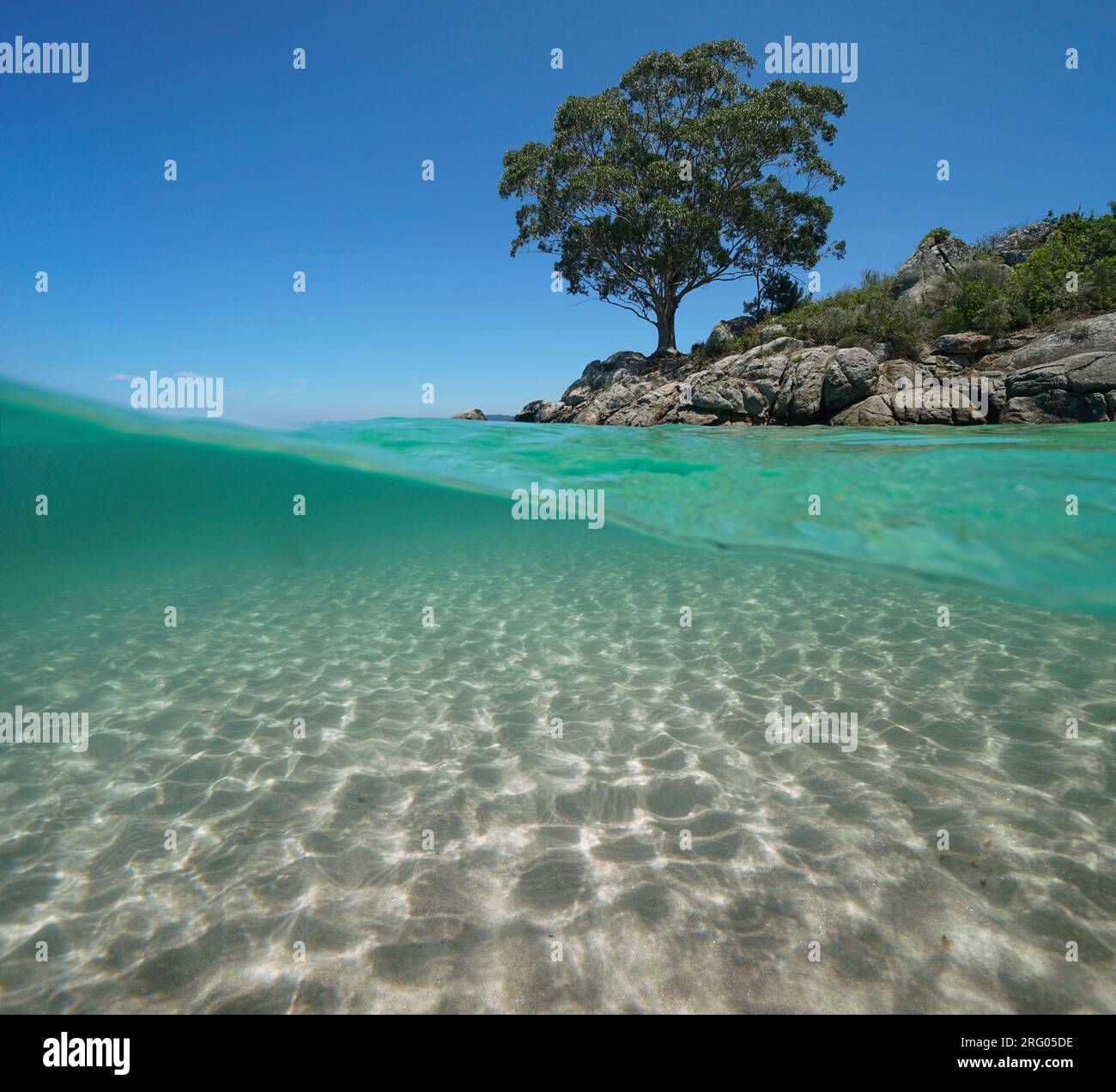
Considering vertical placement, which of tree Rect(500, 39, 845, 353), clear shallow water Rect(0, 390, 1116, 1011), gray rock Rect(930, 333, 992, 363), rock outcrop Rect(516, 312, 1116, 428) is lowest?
clear shallow water Rect(0, 390, 1116, 1011)

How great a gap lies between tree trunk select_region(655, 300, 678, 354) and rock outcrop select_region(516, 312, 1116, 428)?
7361 mm

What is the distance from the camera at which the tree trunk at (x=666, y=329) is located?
106ft

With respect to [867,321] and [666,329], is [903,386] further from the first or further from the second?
[666,329]

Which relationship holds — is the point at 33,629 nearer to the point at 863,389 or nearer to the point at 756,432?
the point at 756,432

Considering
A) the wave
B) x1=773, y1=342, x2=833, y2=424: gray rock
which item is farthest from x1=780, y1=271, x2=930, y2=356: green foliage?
the wave

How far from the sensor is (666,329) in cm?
3250

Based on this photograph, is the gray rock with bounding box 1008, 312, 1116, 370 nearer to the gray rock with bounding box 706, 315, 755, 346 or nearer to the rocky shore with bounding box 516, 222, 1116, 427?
→ the rocky shore with bounding box 516, 222, 1116, 427

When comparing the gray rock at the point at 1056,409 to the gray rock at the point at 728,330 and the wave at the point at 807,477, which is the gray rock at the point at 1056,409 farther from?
the gray rock at the point at 728,330

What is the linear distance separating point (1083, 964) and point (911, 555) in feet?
23.7

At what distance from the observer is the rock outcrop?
49.3ft

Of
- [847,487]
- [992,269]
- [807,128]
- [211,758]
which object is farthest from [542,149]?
[211,758]

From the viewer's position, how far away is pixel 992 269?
880 inches

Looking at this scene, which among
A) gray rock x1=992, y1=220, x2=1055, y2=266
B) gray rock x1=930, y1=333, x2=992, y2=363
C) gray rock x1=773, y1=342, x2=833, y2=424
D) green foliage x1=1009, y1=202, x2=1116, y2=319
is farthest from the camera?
gray rock x1=992, y1=220, x2=1055, y2=266

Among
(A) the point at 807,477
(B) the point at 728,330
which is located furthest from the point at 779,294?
(A) the point at 807,477
